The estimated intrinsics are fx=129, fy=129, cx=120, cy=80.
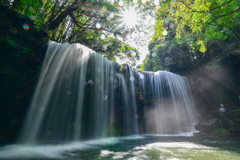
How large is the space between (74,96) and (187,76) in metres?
14.8

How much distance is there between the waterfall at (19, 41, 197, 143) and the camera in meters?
6.91

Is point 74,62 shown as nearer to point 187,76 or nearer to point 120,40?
point 120,40

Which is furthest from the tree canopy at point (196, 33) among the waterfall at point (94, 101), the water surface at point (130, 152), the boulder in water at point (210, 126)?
the boulder in water at point (210, 126)

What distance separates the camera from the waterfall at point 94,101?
272 inches

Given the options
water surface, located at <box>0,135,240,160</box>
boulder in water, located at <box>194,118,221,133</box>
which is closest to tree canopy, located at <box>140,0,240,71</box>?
water surface, located at <box>0,135,240,160</box>

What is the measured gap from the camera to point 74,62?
7.80 metres

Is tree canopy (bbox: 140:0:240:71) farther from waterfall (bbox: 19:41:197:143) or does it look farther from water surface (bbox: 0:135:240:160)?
water surface (bbox: 0:135:240:160)

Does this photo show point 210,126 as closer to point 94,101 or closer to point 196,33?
point 94,101

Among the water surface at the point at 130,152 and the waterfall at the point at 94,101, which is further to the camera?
the waterfall at the point at 94,101

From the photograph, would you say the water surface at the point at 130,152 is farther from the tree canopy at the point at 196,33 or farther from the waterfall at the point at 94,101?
the tree canopy at the point at 196,33

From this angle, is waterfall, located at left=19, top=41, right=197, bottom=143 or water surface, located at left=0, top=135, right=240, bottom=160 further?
waterfall, located at left=19, top=41, right=197, bottom=143

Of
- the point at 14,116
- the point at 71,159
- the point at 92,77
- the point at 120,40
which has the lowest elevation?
the point at 71,159

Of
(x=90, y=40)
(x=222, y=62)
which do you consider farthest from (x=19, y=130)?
(x=222, y=62)

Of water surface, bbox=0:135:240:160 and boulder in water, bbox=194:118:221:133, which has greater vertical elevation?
boulder in water, bbox=194:118:221:133
